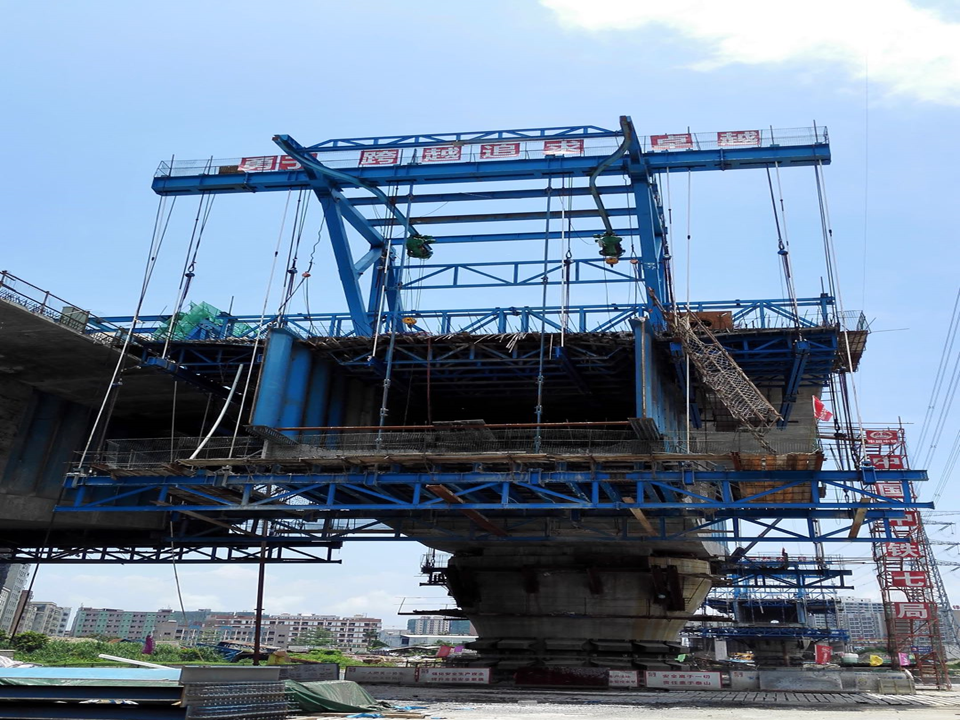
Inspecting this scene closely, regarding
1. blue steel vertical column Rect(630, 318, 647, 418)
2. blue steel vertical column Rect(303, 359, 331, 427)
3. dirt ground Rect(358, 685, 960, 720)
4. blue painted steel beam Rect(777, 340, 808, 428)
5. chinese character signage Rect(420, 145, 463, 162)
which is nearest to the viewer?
dirt ground Rect(358, 685, 960, 720)

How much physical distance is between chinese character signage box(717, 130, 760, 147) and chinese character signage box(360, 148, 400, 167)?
14.1 meters

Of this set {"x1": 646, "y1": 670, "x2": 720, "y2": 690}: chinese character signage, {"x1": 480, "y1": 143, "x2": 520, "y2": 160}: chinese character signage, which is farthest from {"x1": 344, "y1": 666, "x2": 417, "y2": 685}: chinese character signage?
{"x1": 480, "y1": 143, "x2": 520, "y2": 160}: chinese character signage

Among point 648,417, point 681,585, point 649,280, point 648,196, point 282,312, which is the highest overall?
point 648,196

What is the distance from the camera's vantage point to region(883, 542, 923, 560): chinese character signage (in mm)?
51875

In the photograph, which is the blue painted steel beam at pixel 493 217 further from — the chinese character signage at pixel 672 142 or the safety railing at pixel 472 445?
the safety railing at pixel 472 445

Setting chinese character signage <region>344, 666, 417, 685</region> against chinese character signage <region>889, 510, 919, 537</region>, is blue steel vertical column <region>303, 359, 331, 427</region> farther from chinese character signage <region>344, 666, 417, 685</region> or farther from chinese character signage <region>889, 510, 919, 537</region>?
chinese character signage <region>889, 510, 919, 537</region>

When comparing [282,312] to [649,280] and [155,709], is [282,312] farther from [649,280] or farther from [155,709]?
[155,709]

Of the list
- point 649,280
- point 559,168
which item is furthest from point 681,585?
point 559,168

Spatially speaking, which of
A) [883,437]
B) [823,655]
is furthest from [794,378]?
[823,655]

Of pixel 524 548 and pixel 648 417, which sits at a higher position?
pixel 648 417

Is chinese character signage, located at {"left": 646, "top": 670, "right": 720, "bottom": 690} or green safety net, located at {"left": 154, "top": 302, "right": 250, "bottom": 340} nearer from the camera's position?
chinese character signage, located at {"left": 646, "top": 670, "right": 720, "bottom": 690}

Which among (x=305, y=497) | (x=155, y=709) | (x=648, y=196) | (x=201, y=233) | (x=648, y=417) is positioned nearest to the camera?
(x=155, y=709)

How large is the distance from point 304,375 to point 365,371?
338 cm

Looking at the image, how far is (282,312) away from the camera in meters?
32.5
